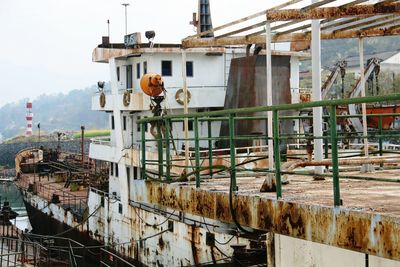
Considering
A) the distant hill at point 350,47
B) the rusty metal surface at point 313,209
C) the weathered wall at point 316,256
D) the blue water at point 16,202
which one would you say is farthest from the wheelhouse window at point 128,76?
the distant hill at point 350,47

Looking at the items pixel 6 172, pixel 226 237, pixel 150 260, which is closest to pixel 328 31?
pixel 226 237

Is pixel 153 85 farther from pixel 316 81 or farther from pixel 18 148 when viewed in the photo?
pixel 18 148

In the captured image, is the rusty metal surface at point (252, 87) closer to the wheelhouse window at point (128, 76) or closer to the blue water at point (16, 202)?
the wheelhouse window at point (128, 76)

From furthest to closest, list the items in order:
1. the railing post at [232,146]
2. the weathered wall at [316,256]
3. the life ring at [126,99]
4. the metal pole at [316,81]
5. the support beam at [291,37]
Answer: the life ring at [126,99] < the support beam at [291,37] < the metal pole at [316,81] < the railing post at [232,146] < the weathered wall at [316,256]

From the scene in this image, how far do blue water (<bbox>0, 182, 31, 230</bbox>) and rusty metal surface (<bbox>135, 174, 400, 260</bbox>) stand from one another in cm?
3685

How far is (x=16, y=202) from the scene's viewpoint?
63000 millimetres

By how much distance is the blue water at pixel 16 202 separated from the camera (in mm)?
46931

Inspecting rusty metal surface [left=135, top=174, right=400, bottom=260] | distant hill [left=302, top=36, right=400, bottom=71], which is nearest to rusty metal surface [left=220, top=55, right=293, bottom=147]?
rusty metal surface [left=135, top=174, right=400, bottom=260]

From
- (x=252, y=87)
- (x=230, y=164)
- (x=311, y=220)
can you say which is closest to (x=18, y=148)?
(x=252, y=87)

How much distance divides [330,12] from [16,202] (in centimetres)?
5889

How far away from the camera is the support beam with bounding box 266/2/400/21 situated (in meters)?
7.70

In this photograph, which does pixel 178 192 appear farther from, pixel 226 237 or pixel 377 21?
pixel 226 237

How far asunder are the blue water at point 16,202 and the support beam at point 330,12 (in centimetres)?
3843

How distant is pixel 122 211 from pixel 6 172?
54.9 meters
